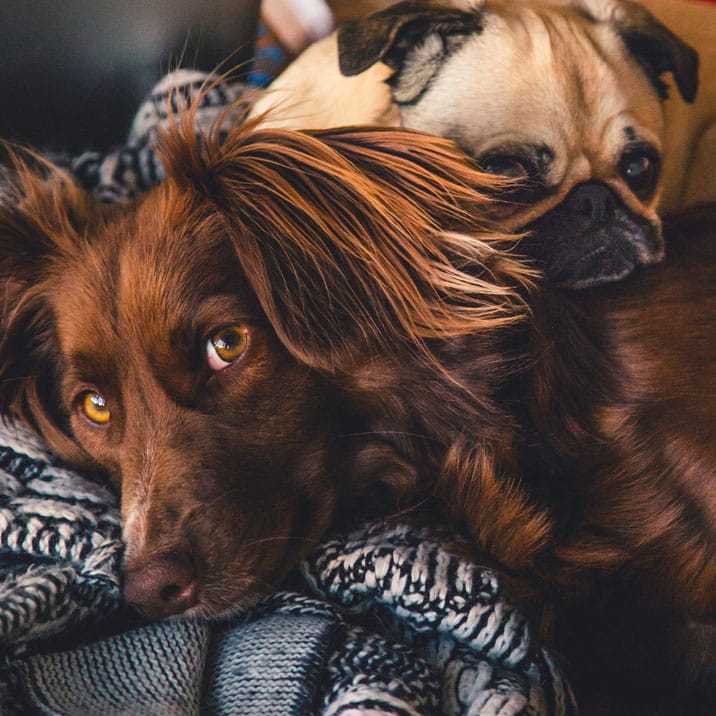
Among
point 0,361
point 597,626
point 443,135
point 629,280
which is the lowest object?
point 597,626

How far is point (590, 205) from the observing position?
4.97 ft

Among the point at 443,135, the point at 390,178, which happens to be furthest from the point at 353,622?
the point at 443,135

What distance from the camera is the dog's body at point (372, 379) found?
1.15m

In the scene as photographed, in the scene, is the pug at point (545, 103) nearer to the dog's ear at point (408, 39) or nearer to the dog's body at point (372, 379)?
the dog's ear at point (408, 39)

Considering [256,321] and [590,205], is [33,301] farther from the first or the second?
[590,205]

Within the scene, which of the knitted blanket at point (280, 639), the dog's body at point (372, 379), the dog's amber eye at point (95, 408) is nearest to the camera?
the knitted blanket at point (280, 639)

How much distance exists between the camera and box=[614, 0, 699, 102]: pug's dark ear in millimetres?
1635

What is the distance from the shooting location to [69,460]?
4.65 feet

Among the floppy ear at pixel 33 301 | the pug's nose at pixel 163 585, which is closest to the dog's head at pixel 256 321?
the pug's nose at pixel 163 585

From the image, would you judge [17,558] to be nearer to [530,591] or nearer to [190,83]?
[530,591]

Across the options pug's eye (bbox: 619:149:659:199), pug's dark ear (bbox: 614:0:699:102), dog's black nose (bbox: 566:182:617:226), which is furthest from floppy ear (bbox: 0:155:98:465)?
pug's dark ear (bbox: 614:0:699:102)

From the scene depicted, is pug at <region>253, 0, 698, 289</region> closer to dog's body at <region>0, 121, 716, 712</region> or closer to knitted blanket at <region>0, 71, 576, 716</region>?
dog's body at <region>0, 121, 716, 712</region>

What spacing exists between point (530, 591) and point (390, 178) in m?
0.60

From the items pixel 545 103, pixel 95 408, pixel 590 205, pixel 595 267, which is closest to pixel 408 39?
pixel 545 103
